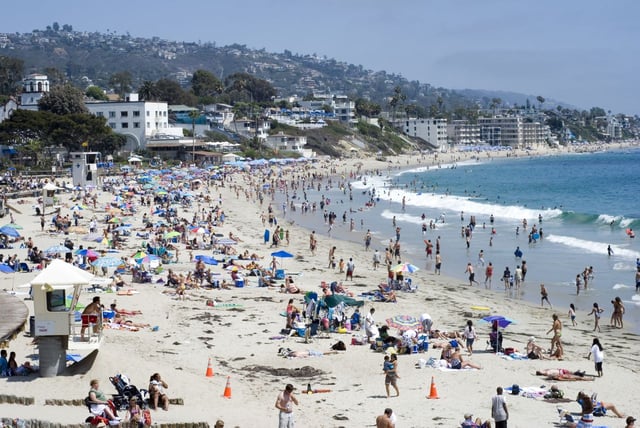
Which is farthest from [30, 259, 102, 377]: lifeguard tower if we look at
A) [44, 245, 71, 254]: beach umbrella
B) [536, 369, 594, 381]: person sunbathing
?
[44, 245, 71, 254]: beach umbrella

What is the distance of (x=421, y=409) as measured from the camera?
44.1 ft

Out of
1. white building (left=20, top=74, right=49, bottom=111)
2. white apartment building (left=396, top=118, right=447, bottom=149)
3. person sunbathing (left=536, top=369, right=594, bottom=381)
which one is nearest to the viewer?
person sunbathing (left=536, top=369, right=594, bottom=381)

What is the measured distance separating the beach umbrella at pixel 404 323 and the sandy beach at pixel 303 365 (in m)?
0.79

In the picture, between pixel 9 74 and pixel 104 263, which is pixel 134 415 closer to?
pixel 104 263

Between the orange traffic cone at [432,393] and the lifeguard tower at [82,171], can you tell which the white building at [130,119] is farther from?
the orange traffic cone at [432,393]

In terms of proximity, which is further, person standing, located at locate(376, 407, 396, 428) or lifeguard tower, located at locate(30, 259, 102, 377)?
lifeguard tower, located at locate(30, 259, 102, 377)

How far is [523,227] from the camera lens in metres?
43.0

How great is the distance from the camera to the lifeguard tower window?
44.0 ft

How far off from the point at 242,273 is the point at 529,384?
12.9m

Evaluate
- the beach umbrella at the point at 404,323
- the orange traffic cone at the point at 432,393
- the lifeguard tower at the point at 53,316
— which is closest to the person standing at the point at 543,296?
the beach umbrella at the point at 404,323

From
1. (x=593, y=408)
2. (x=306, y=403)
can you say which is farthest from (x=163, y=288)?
(x=593, y=408)

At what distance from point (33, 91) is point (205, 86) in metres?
56.3

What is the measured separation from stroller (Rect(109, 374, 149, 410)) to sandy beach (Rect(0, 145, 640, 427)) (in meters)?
0.40

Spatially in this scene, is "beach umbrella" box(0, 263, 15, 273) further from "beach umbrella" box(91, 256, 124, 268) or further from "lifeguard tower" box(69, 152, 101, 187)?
"lifeguard tower" box(69, 152, 101, 187)
